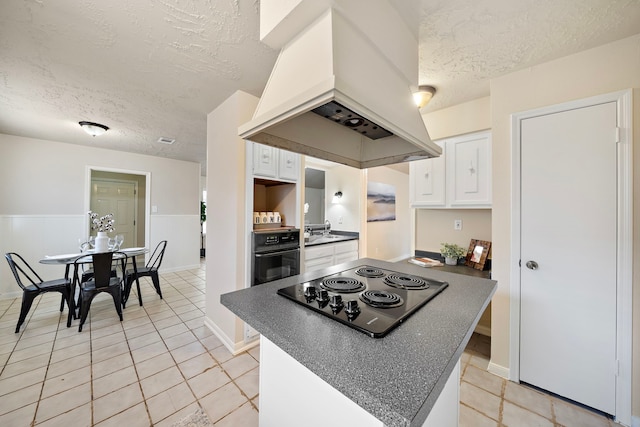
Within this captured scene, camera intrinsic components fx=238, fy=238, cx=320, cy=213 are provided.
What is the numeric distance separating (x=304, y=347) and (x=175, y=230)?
533cm

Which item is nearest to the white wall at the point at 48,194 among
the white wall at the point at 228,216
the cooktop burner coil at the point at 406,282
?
the white wall at the point at 228,216

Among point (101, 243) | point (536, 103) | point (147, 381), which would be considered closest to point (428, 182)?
point (536, 103)

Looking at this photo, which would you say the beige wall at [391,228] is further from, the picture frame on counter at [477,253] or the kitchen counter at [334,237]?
the picture frame on counter at [477,253]

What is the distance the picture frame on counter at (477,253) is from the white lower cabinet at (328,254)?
162 cm

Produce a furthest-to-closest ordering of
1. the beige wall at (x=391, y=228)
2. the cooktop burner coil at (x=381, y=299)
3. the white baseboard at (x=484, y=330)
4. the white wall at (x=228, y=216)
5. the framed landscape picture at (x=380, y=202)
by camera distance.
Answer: the beige wall at (x=391, y=228) → the framed landscape picture at (x=380, y=202) → the white baseboard at (x=484, y=330) → the white wall at (x=228, y=216) → the cooktop burner coil at (x=381, y=299)

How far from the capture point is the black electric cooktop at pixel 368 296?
0.87 m

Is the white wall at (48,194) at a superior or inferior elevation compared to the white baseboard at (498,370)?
superior

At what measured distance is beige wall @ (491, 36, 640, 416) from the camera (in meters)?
1.43

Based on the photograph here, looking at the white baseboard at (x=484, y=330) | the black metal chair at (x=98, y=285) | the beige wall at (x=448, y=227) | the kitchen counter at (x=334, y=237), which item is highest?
the beige wall at (x=448, y=227)

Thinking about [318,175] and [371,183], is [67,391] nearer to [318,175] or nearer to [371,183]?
[318,175]

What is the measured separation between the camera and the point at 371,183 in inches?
181

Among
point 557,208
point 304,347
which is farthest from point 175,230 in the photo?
point 557,208

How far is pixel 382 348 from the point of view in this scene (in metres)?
0.72

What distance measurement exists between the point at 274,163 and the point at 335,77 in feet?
5.98
